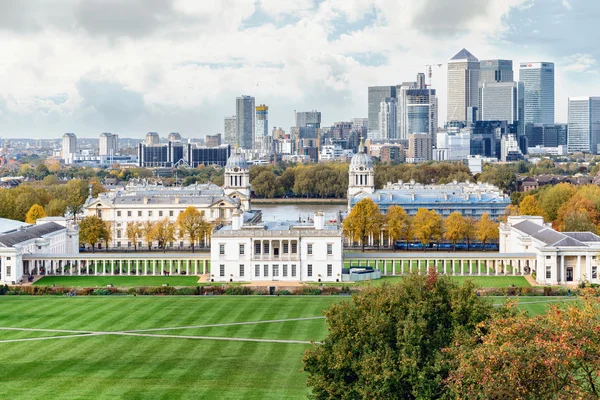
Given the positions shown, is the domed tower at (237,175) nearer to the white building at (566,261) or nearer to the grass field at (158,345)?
the white building at (566,261)

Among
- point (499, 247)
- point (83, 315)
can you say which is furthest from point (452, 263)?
point (83, 315)

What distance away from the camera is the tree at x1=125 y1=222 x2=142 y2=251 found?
361ft

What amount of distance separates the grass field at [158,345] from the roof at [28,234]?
14902mm

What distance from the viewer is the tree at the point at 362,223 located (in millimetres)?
107312

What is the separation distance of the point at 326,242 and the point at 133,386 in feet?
133

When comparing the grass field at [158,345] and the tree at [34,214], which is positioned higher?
the tree at [34,214]

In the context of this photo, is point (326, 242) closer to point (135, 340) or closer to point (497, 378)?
point (135, 340)

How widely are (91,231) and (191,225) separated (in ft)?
35.3

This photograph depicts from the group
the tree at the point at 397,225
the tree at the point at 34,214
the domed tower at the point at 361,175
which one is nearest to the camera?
the tree at the point at 397,225

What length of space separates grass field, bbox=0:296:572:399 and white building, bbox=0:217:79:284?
1169 cm

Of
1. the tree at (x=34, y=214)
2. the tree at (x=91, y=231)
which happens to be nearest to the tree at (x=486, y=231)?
the tree at (x=91, y=231)

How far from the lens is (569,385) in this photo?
29641 mm

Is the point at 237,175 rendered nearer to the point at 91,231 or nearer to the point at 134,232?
the point at 134,232

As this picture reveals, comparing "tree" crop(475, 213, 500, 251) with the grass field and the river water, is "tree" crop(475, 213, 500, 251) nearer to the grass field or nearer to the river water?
the grass field
